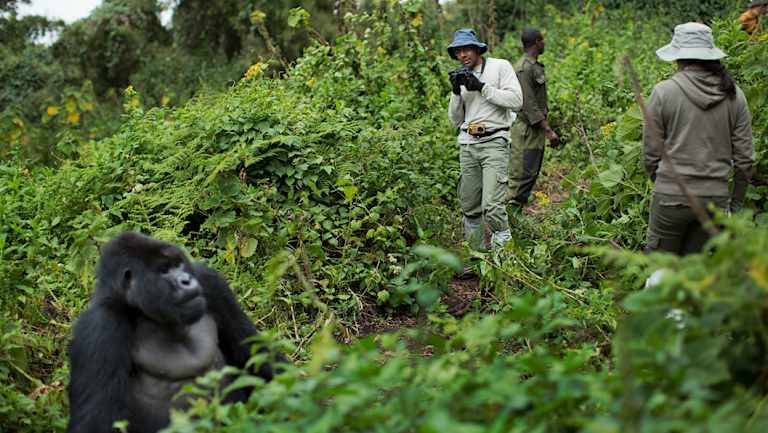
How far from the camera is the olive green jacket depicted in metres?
4.22

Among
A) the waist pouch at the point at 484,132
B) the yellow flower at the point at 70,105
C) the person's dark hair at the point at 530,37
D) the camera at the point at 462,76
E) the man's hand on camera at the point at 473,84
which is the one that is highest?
the yellow flower at the point at 70,105

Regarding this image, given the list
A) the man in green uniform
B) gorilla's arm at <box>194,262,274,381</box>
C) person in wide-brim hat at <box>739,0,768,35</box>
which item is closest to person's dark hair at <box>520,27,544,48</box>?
the man in green uniform

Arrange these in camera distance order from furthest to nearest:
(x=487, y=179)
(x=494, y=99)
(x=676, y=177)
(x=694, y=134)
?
(x=487, y=179), (x=494, y=99), (x=694, y=134), (x=676, y=177)

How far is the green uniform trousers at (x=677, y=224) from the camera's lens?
422 centimetres

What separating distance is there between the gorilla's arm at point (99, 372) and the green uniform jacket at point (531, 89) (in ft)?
15.2

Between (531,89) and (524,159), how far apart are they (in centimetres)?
58

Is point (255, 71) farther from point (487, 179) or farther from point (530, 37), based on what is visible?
point (487, 179)

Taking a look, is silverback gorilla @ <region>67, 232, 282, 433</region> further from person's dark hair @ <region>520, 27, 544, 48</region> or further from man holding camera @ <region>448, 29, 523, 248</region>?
person's dark hair @ <region>520, 27, 544, 48</region>

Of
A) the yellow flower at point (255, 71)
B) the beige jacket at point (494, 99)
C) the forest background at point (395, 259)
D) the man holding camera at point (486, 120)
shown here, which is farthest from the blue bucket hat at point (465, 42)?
the yellow flower at point (255, 71)

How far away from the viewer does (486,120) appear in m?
6.04

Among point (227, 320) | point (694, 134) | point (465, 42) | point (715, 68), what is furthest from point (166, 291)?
point (465, 42)

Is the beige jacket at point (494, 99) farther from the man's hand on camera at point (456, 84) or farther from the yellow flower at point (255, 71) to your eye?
the yellow flower at point (255, 71)

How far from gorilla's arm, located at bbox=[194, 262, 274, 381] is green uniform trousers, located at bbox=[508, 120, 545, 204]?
4.11 m

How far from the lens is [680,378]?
2127 millimetres
